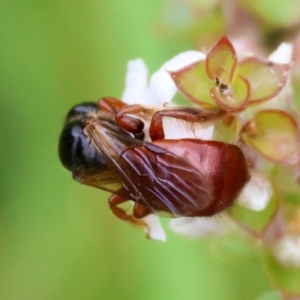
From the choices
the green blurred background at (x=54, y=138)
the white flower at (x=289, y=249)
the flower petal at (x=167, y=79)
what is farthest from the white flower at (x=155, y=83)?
the green blurred background at (x=54, y=138)

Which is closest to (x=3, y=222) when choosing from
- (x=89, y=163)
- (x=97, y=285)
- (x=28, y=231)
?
(x=28, y=231)

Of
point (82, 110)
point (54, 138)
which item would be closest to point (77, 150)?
point (82, 110)

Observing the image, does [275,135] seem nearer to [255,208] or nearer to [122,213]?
[255,208]

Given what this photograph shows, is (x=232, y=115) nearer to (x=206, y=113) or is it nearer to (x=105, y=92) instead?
(x=206, y=113)

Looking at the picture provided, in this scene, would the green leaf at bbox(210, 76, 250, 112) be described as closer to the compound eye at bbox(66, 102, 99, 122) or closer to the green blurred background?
the compound eye at bbox(66, 102, 99, 122)

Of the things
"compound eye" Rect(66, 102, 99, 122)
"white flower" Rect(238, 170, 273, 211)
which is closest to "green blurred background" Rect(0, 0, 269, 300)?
"compound eye" Rect(66, 102, 99, 122)
